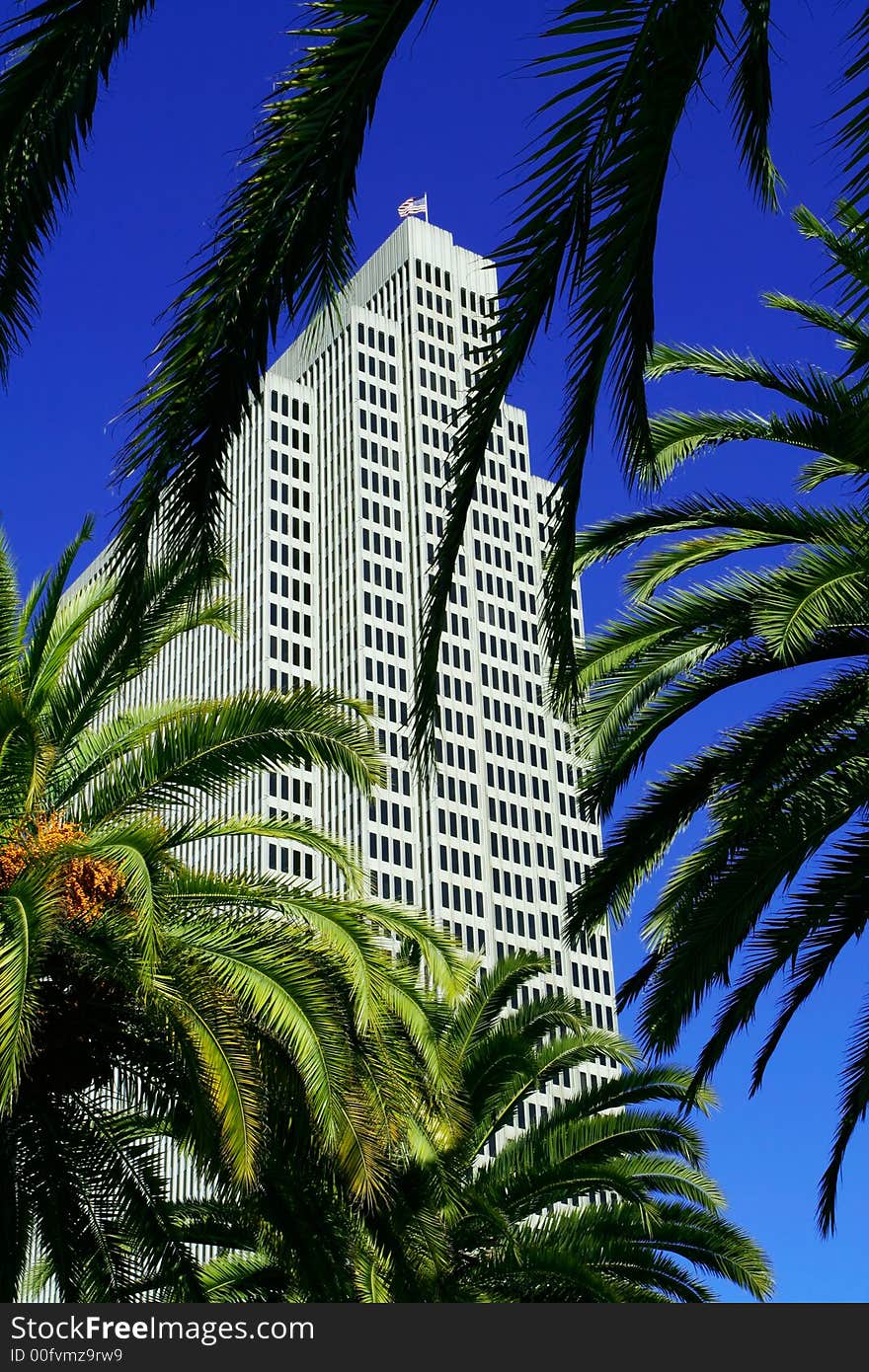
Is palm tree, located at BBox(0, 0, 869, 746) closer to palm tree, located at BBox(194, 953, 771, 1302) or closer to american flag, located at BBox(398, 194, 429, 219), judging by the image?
palm tree, located at BBox(194, 953, 771, 1302)

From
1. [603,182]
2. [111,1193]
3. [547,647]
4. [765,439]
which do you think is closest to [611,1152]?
[111,1193]

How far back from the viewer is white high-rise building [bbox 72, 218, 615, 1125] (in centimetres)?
10438

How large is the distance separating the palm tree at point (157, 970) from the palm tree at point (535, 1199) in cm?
201

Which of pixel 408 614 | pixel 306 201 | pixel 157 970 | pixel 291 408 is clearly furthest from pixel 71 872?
pixel 291 408

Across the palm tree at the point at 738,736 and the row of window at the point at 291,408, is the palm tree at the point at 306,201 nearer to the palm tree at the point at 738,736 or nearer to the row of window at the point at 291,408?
the palm tree at the point at 738,736

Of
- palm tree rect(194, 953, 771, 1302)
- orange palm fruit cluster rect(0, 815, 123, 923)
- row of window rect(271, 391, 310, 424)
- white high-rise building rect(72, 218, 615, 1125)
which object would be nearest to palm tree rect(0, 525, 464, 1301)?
orange palm fruit cluster rect(0, 815, 123, 923)

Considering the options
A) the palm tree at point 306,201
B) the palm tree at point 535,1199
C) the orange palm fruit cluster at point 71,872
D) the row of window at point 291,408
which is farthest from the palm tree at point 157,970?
the row of window at point 291,408

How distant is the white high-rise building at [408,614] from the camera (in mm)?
104375

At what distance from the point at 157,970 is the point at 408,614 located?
318 feet

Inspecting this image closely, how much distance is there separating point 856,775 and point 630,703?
2.12 metres

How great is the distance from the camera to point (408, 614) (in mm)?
110188

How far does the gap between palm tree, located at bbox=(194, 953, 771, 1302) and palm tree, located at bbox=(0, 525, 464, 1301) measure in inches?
79.3

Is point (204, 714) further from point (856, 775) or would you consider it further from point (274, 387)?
point (274, 387)

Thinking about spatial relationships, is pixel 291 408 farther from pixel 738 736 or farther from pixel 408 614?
pixel 738 736
